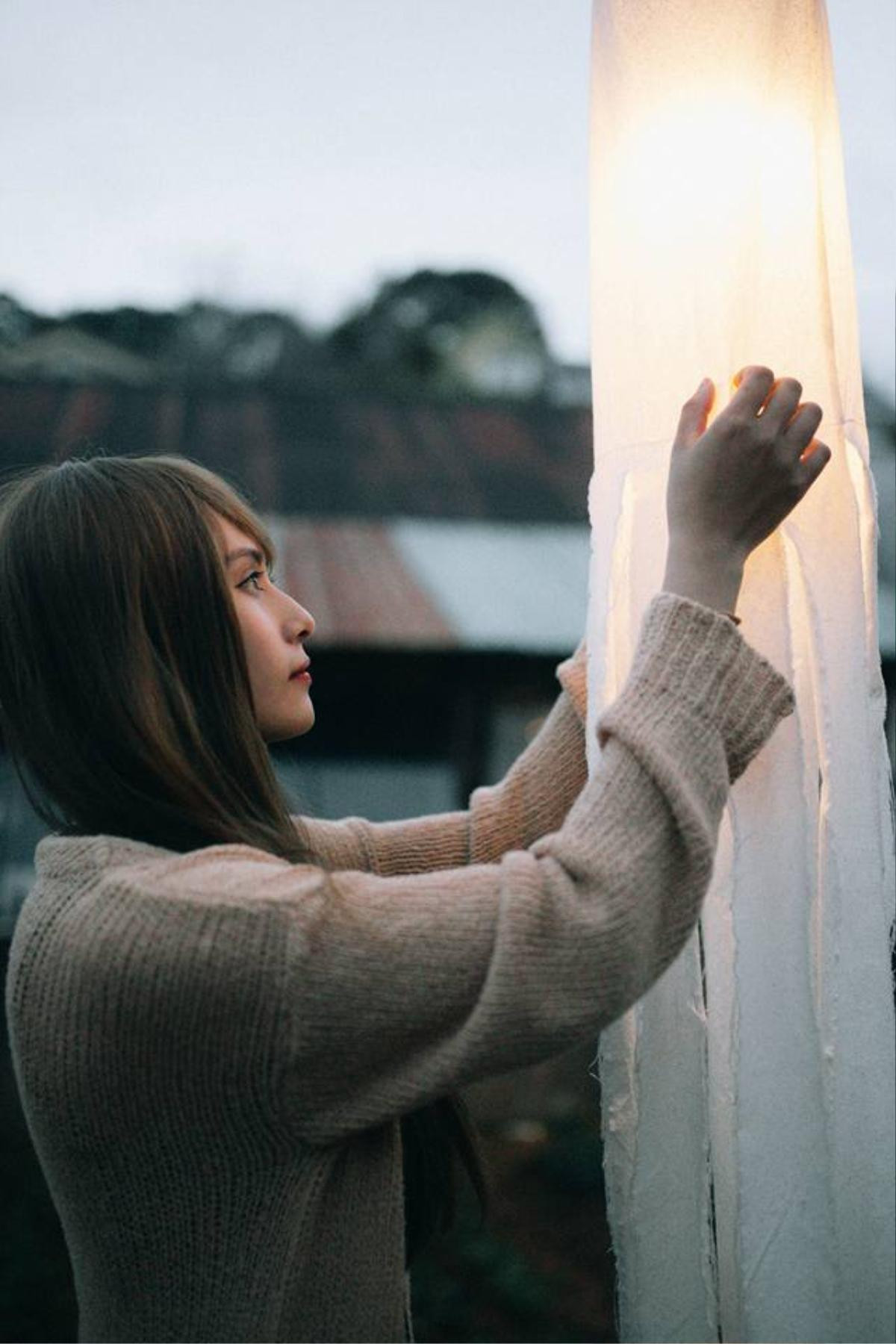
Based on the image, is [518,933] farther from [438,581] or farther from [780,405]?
[438,581]

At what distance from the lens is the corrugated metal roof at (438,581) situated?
272 cm

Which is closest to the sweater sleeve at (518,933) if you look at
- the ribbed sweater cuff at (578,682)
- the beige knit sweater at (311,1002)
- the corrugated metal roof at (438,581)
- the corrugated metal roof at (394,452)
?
the beige knit sweater at (311,1002)

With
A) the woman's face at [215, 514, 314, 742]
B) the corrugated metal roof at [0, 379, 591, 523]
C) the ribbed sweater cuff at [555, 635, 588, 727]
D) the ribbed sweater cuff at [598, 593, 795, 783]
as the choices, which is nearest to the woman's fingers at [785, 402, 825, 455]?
the ribbed sweater cuff at [598, 593, 795, 783]

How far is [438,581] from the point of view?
9.39ft

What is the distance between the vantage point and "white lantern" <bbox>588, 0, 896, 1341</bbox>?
37.7 inches

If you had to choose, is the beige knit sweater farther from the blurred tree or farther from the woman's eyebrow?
the blurred tree

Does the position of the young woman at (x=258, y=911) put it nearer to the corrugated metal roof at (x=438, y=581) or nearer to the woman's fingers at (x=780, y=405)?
the woman's fingers at (x=780, y=405)

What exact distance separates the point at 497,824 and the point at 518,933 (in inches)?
17.8

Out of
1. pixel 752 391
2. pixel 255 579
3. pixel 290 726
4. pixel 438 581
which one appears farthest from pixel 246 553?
pixel 438 581

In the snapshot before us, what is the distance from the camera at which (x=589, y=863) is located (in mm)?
791

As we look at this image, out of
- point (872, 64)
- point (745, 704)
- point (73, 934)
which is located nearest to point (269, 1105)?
point (73, 934)

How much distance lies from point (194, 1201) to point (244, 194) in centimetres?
205

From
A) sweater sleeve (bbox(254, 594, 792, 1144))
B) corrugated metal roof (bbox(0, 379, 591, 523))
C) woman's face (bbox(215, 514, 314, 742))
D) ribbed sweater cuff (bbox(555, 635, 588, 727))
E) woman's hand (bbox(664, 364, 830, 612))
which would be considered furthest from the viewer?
corrugated metal roof (bbox(0, 379, 591, 523))

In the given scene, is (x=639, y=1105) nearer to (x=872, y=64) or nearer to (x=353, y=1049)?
(x=353, y=1049)
